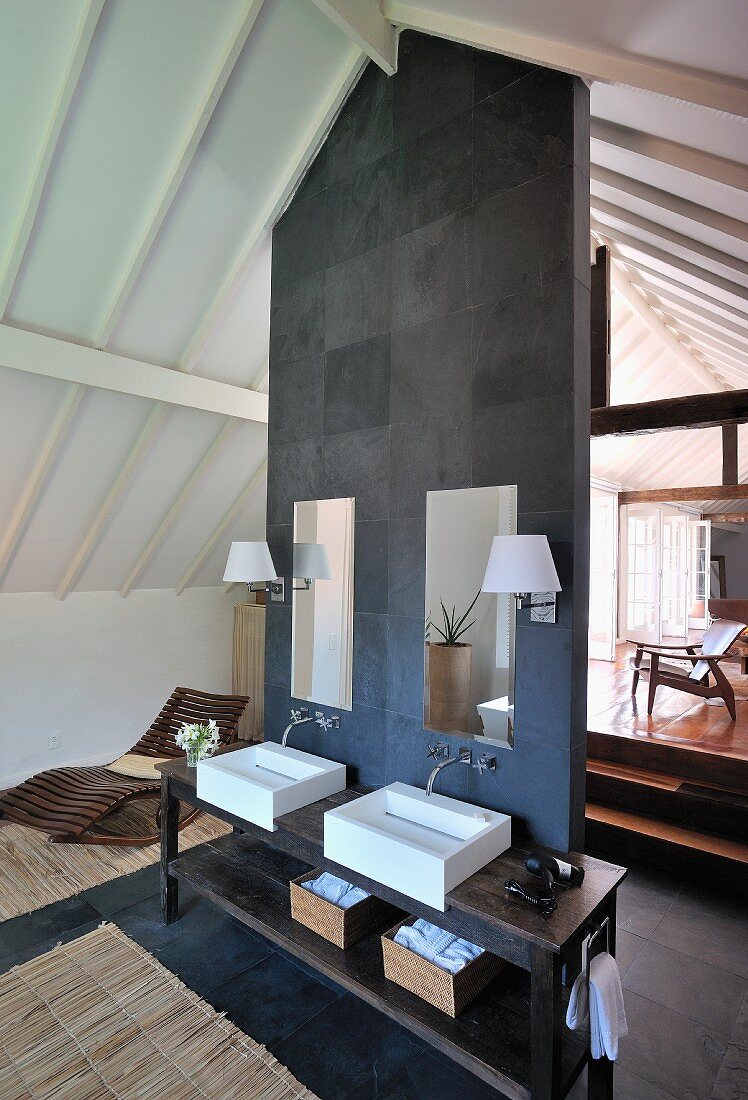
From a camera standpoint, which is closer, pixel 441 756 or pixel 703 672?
pixel 441 756

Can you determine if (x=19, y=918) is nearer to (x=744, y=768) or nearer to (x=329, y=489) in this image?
(x=329, y=489)

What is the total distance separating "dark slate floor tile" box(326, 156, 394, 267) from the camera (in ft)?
8.89

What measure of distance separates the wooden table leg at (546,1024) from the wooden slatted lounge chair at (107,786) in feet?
7.28

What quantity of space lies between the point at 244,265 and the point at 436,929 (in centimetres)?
319

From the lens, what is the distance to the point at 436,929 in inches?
83.0

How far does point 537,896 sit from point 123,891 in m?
2.30

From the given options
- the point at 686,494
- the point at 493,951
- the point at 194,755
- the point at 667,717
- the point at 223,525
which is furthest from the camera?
the point at 686,494

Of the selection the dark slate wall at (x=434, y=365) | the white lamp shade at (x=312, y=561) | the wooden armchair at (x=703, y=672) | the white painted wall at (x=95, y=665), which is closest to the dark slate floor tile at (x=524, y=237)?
the dark slate wall at (x=434, y=365)

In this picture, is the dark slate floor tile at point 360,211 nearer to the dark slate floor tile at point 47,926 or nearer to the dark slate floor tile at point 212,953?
the dark slate floor tile at point 212,953

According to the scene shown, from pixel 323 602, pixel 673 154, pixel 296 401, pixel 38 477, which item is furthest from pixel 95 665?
pixel 673 154

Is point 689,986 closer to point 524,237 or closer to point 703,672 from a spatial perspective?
point 703,672

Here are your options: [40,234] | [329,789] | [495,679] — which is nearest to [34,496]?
[40,234]

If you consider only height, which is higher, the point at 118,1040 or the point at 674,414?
the point at 674,414

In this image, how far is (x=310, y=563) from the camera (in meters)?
2.97
